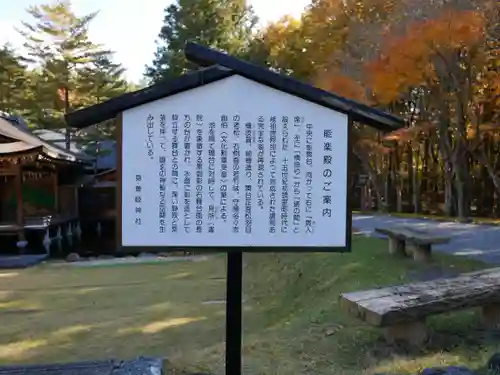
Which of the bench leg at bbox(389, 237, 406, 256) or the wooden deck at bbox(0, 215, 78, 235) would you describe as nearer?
the bench leg at bbox(389, 237, 406, 256)

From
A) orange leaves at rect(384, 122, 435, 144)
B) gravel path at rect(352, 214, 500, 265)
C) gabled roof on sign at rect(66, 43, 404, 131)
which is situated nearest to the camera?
gabled roof on sign at rect(66, 43, 404, 131)

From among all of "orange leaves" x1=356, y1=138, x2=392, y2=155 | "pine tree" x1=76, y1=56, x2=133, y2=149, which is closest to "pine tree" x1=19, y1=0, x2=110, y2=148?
"pine tree" x1=76, y1=56, x2=133, y2=149

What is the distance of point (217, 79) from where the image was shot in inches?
123

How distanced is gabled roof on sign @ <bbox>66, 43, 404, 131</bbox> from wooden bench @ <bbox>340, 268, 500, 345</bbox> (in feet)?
5.32

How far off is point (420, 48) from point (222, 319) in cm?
1024

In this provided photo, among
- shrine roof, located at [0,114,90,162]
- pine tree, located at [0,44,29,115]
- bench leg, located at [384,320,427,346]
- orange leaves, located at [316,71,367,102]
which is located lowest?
bench leg, located at [384,320,427,346]

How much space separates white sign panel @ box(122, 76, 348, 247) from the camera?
3125mm

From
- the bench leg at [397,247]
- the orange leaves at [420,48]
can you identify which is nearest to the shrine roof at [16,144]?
the orange leaves at [420,48]

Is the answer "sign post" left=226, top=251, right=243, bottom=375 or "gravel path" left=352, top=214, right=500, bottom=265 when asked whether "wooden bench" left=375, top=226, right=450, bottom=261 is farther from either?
"sign post" left=226, top=251, right=243, bottom=375

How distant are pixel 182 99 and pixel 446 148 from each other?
1787cm

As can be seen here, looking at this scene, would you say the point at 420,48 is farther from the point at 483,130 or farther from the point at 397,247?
the point at 397,247

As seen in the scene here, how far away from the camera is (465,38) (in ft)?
43.9

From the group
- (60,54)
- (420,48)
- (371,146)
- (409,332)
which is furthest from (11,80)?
(409,332)

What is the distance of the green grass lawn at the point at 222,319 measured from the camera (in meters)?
4.26
